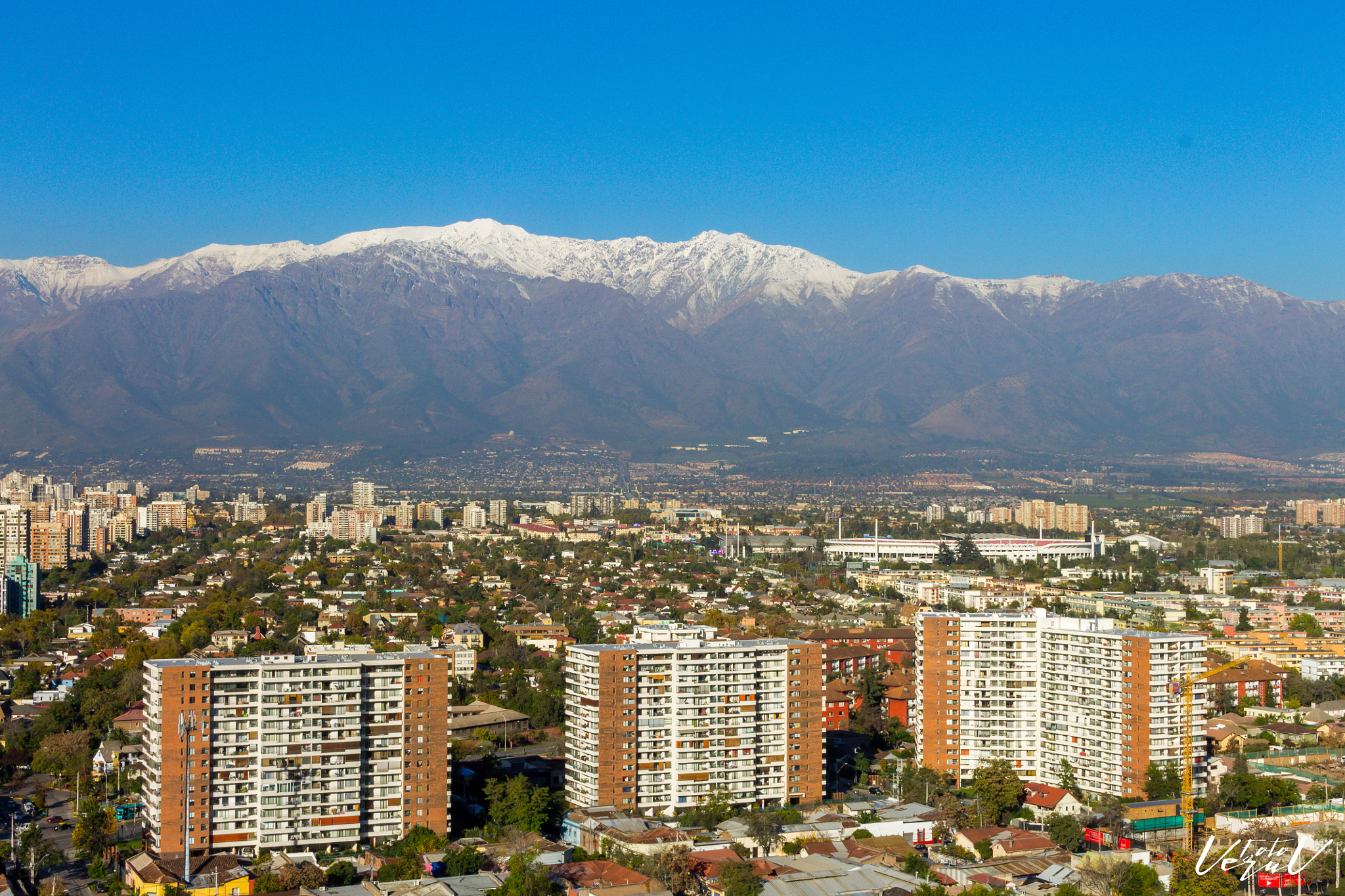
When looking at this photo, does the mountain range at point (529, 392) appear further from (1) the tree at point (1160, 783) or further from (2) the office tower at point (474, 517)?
(1) the tree at point (1160, 783)

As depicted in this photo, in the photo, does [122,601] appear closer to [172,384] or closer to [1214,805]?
[1214,805]

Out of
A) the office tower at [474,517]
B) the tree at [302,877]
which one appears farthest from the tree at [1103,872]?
the office tower at [474,517]

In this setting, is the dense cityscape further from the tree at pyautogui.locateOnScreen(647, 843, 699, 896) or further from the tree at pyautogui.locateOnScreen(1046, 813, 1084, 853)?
the tree at pyautogui.locateOnScreen(1046, 813, 1084, 853)

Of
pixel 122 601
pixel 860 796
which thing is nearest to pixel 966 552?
pixel 122 601

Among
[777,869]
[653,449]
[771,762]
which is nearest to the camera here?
[777,869]

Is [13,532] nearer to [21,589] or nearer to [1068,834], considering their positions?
[21,589]

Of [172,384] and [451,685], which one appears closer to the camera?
[451,685]
